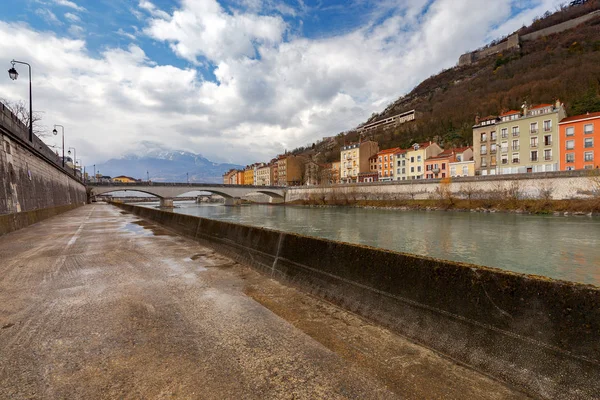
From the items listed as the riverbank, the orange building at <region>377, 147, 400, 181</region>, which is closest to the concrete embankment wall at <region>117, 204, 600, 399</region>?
the riverbank

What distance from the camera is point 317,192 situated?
246ft

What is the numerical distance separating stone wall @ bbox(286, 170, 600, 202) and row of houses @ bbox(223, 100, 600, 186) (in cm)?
900

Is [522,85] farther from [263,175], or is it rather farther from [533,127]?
[263,175]

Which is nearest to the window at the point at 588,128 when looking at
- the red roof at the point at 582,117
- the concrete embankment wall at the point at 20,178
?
the red roof at the point at 582,117

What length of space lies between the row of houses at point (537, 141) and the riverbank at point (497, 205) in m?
11.8

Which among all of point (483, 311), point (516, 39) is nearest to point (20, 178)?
point (483, 311)

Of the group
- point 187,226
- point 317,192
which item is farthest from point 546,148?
point 187,226

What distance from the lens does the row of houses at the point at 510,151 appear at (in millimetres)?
47094

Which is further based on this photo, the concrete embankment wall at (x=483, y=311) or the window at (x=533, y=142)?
the window at (x=533, y=142)

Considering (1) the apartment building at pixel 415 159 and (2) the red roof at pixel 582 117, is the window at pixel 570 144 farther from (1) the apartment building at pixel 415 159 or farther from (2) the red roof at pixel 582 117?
(1) the apartment building at pixel 415 159

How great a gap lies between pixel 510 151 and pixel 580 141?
10.3m

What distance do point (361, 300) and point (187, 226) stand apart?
9.90 m

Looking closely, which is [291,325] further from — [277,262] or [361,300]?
[277,262]

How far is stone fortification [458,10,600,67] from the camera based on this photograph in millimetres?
129250
